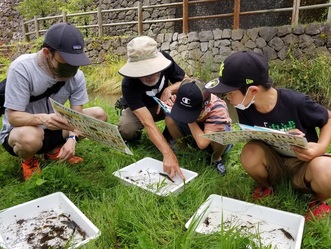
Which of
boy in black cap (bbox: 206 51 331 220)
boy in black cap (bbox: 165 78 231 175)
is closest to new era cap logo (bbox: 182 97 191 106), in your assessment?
boy in black cap (bbox: 165 78 231 175)

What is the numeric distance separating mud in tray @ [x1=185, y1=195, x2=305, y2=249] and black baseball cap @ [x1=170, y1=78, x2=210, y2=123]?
513mm

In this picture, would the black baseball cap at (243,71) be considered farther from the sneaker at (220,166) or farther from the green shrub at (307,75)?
the green shrub at (307,75)

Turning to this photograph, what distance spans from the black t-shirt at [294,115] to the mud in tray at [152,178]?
1.94ft

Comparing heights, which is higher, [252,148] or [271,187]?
[252,148]

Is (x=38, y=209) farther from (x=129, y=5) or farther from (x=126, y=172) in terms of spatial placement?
(x=129, y=5)

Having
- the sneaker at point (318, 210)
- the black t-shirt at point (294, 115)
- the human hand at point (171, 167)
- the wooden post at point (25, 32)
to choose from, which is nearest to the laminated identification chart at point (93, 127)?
A: the human hand at point (171, 167)

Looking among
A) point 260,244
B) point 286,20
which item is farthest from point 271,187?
point 286,20

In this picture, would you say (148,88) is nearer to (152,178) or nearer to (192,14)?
(152,178)

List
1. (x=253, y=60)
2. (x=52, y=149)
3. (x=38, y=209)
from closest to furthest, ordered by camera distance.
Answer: (x=253, y=60) < (x=38, y=209) < (x=52, y=149)

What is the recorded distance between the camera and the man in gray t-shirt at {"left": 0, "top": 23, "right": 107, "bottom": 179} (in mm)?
1869

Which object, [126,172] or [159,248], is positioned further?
[126,172]

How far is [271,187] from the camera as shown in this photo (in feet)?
6.34

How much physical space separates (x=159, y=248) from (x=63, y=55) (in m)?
1.24

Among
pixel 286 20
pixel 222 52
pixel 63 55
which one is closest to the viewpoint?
pixel 63 55
